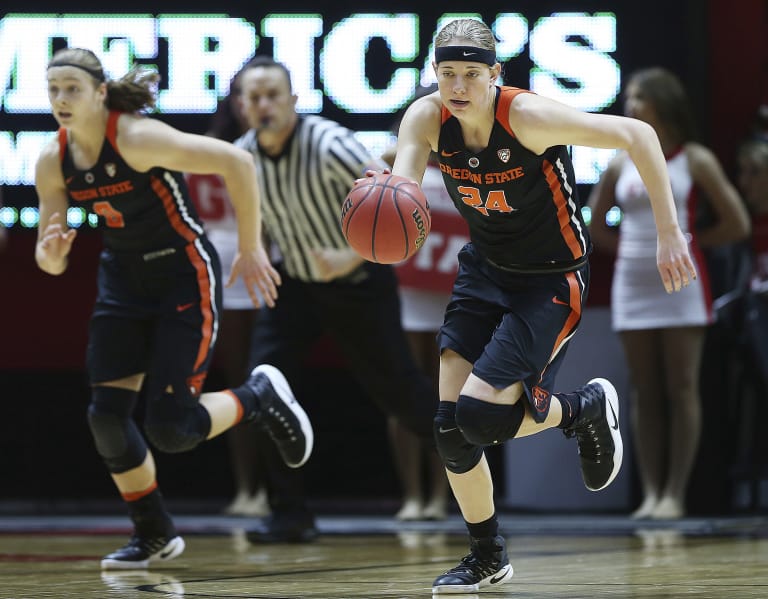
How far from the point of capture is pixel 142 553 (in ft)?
16.6

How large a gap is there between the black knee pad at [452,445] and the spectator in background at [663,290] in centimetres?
292

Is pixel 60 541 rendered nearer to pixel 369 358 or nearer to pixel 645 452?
pixel 369 358

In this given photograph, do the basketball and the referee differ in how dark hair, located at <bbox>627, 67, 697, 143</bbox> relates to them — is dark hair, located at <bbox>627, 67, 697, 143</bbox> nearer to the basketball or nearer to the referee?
the referee

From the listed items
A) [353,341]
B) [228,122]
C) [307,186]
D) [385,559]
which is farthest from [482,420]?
[228,122]

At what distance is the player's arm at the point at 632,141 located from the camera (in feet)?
13.3

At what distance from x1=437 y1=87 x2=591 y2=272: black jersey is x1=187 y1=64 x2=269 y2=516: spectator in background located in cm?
294

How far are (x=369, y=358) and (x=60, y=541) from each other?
1.55m

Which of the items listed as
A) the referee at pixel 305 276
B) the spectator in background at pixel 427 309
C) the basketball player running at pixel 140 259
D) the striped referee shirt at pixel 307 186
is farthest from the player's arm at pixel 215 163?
the spectator in background at pixel 427 309

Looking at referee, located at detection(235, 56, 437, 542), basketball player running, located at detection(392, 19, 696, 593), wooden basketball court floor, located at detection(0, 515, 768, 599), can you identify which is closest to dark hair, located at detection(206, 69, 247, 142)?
referee, located at detection(235, 56, 437, 542)

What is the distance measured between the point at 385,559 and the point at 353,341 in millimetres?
1161

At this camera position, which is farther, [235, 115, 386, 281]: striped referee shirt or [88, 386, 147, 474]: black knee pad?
[235, 115, 386, 281]: striped referee shirt

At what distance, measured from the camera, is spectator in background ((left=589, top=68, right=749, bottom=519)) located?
696 centimetres

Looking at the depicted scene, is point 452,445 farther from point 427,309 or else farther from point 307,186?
point 427,309

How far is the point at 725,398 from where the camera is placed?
7.47 meters
